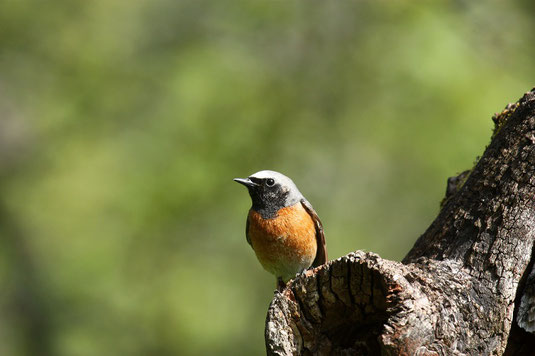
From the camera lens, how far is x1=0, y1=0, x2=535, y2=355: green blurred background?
10.9 metres

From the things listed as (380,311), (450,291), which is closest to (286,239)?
(380,311)

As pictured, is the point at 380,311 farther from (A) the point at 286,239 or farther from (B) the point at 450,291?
(A) the point at 286,239

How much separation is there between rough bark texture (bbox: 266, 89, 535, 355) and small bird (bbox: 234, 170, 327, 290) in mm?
2286

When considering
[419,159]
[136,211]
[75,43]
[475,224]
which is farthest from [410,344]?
[75,43]

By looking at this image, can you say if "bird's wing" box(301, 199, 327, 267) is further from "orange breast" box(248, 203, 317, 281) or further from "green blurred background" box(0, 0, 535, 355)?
"green blurred background" box(0, 0, 535, 355)

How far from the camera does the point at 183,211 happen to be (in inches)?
432

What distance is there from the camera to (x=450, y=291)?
3.54 m

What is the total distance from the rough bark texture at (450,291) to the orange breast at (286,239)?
2265 mm

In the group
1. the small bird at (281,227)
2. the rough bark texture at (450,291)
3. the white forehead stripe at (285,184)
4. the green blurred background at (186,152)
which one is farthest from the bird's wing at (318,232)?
the green blurred background at (186,152)

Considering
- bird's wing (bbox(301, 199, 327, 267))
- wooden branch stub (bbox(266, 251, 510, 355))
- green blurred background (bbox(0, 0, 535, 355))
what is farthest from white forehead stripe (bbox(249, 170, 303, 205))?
green blurred background (bbox(0, 0, 535, 355))

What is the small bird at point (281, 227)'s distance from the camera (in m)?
6.15

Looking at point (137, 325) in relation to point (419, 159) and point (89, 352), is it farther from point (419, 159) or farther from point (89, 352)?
point (419, 159)

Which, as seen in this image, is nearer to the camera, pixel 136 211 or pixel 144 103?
pixel 136 211

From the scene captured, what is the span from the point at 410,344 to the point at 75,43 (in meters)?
10.8
